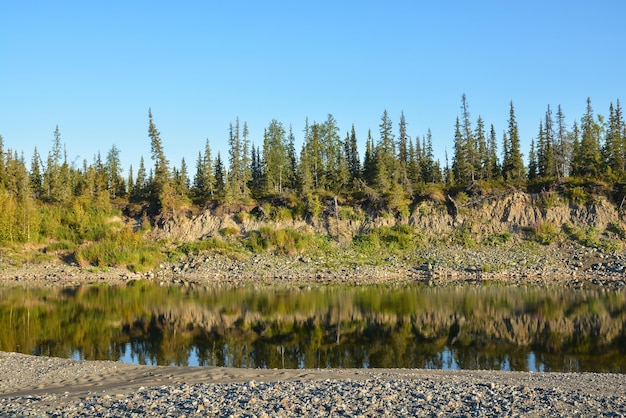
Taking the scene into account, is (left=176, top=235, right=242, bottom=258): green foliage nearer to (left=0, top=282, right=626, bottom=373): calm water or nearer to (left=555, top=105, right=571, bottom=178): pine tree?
(left=0, top=282, right=626, bottom=373): calm water

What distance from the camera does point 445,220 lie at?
6269 cm

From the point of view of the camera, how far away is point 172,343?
2145cm

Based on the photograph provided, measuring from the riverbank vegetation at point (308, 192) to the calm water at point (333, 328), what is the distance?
20.6m

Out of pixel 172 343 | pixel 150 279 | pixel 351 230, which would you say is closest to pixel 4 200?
pixel 150 279

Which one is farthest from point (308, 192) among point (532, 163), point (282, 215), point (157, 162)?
point (532, 163)

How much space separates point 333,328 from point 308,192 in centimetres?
4391

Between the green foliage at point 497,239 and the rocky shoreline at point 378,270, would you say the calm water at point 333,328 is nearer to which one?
the rocky shoreline at point 378,270

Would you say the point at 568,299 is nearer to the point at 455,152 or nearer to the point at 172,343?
the point at 172,343

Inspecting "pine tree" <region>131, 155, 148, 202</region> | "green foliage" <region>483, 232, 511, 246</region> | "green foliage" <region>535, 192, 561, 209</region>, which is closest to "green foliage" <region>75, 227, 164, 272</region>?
"pine tree" <region>131, 155, 148, 202</region>

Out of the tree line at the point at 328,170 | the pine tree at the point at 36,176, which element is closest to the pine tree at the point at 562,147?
the tree line at the point at 328,170

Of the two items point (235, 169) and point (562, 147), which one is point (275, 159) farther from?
point (562, 147)

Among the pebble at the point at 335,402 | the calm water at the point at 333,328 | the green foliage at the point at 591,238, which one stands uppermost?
the green foliage at the point at 591,238

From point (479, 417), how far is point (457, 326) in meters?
15.5

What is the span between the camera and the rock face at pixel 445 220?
58906 mm
